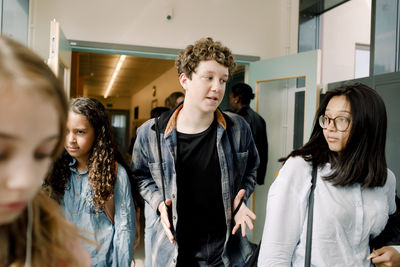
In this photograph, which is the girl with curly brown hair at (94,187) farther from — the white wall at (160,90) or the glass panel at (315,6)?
the white wall at (160,90)

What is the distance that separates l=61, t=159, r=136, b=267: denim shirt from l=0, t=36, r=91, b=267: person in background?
91cm

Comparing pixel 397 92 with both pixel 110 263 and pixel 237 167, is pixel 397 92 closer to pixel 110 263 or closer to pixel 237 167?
pixel 237 167

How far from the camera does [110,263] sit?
143cm

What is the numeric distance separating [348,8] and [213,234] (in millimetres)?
3035

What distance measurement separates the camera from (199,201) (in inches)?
58.0

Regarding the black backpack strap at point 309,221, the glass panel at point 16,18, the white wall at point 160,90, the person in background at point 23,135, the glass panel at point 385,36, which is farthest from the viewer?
the white wall at point 160,90

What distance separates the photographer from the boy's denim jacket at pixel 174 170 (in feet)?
4.76

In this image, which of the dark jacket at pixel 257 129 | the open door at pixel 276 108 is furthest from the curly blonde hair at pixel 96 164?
the open door at pixel 276 108

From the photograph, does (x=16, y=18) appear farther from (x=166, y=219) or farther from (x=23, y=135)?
(x=23, y=135)

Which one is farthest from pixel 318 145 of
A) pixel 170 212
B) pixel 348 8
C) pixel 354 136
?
pixel 348 8

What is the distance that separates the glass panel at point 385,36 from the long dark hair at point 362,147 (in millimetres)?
1645

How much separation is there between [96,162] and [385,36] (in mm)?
2465

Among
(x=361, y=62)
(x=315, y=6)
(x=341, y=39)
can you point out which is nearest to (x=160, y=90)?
(x=315, y=6)

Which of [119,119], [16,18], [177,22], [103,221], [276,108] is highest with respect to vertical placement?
[177,22]
